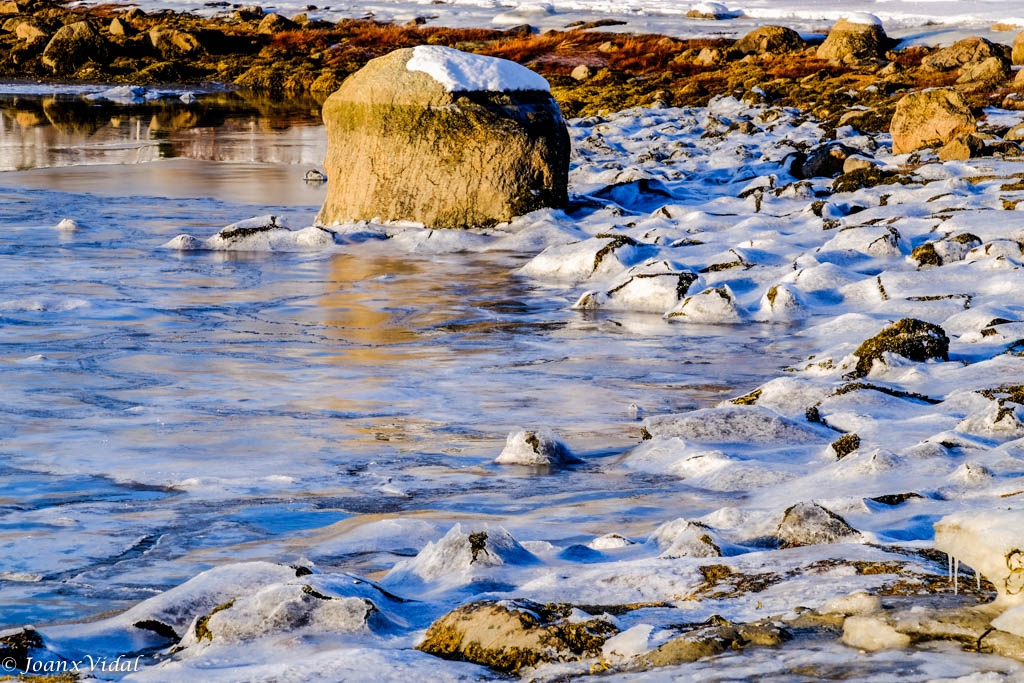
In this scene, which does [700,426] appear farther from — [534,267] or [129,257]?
[129,257]

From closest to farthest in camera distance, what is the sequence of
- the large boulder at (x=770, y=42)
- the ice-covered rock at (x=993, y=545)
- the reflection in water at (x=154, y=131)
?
the ice-covered rock at (x=993, y=545)
the reflection in water at (x=154, y=131)
the large boulder at (x=770, y=42)

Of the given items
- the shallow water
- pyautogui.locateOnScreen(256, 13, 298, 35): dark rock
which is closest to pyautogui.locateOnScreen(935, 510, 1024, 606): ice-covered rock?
the shallow water

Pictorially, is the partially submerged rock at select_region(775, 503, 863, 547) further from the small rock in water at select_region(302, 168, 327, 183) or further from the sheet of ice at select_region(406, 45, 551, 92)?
the small rock in water at select_region(302, 168, 327, 183)

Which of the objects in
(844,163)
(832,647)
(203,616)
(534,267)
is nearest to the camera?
Answer: (832,647)

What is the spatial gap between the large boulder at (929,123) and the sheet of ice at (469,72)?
5.77 metres

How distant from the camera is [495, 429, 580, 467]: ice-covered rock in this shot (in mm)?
4545

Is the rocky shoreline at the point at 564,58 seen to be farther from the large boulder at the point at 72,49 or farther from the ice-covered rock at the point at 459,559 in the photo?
the ice-covered rock at the point at 459,559

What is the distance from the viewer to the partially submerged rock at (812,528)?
319 centimetres

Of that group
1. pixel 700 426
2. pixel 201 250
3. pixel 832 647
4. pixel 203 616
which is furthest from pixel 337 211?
pixel 832 647

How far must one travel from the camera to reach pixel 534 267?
9.30m

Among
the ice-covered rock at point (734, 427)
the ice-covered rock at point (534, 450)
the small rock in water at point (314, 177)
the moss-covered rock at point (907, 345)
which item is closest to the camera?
the ice-covered rock at point (534, 450)

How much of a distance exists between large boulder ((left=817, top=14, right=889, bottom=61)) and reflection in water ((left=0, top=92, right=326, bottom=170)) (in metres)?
12.7

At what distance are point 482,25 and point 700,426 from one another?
146 feet

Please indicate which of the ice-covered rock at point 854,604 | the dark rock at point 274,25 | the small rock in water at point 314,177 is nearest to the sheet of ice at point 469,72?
the small rock in water at point 314,177
